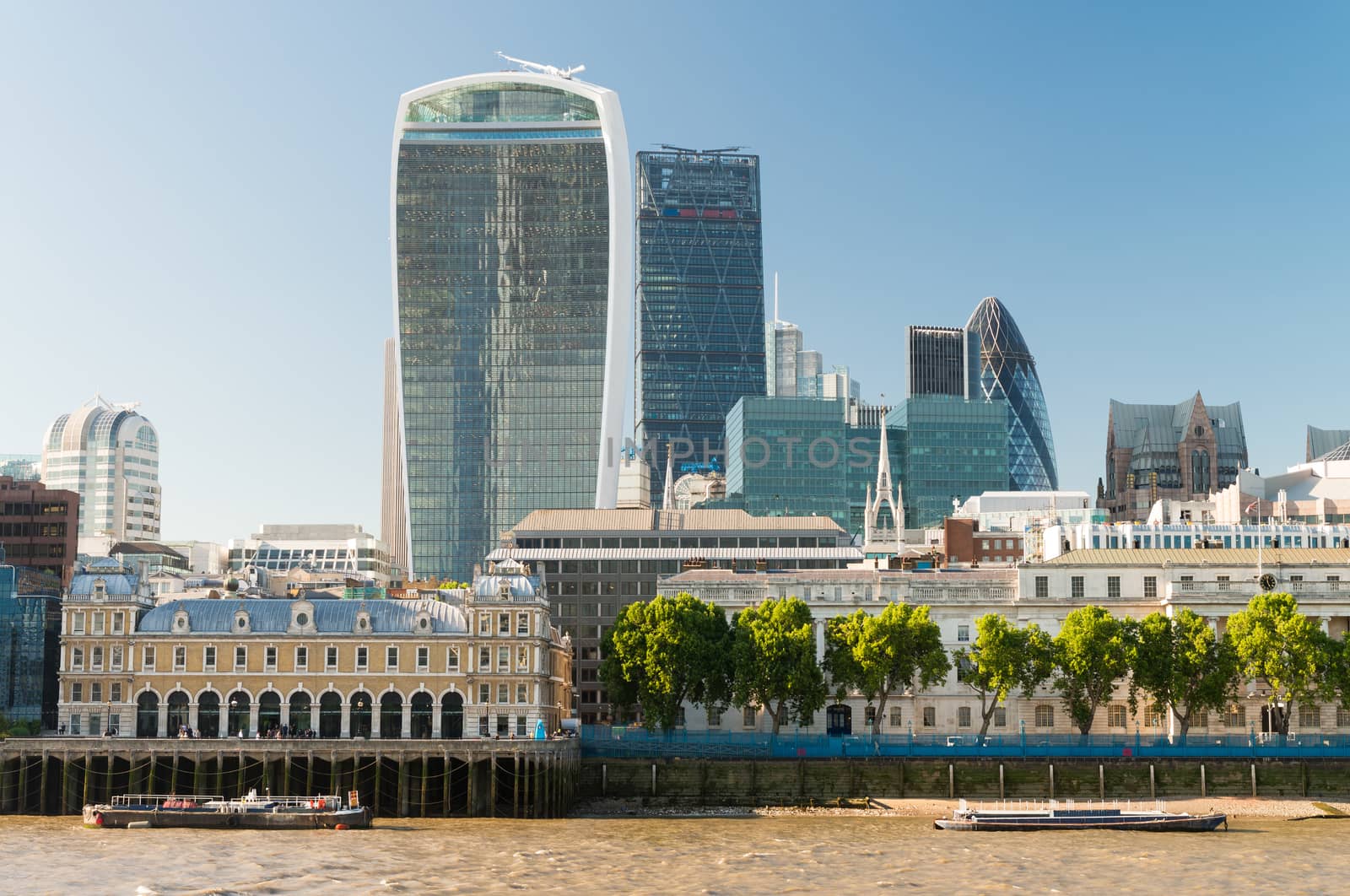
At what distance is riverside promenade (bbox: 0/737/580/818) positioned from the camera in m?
120

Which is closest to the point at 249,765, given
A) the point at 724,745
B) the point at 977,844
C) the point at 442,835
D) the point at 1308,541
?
the point at 442,835

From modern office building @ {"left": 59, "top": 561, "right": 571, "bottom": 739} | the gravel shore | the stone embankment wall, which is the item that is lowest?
the gravel shore

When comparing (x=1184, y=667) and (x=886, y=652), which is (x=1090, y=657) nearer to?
(x=1184, y=667)

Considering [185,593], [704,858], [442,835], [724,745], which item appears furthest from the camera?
[185,593]

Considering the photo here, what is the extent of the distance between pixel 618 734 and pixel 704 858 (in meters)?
42.7

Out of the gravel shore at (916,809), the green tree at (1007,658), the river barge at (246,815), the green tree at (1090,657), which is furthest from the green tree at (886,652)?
the river barge at (246,815)

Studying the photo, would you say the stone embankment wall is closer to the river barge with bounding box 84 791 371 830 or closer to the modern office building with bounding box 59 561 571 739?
the modern office building with bounding box 59 561 571 739

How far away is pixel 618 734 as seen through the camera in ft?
457

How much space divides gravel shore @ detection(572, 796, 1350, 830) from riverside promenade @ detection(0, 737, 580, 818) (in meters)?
4.65

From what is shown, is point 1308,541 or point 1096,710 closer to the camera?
point 1096,710

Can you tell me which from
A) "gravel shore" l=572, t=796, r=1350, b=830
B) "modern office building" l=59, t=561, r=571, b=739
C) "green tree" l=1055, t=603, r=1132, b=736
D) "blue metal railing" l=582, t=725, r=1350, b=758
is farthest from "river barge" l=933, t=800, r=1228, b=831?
"modern office building" l=59, t=561, r=571, b=739

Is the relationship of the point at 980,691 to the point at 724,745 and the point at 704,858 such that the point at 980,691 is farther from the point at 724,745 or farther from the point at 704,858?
the point at 704,858

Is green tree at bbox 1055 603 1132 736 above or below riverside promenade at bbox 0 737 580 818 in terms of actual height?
above

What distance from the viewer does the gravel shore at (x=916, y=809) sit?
11806 cm
